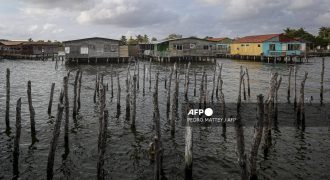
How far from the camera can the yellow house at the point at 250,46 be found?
2616 inches

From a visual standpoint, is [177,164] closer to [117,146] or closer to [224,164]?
[224,164]

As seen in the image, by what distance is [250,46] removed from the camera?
233 ft

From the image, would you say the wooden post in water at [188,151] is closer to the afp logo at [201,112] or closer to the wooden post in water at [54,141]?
the wooden post in water at [54,141]

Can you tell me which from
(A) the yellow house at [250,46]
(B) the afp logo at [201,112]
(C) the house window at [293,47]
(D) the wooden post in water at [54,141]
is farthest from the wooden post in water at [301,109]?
(C) the house window at [293,47]

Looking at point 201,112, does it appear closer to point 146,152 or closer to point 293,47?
point 146,152

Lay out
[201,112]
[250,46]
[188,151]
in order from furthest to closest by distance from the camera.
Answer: [250,46] < [201,112] < [188,151]

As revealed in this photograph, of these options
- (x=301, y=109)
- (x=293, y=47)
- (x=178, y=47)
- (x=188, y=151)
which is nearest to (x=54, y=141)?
(x=188, y=151)

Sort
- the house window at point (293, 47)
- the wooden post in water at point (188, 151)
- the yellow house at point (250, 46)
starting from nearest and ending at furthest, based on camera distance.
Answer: the wooden post in water at point (188, 151), the house window at point (293, 47), the yellow house at point (250, 46)

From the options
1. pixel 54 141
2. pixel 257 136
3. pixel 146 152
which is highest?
pixel 257 136

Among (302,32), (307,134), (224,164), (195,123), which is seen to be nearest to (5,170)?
(224,164)

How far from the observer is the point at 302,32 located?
100m

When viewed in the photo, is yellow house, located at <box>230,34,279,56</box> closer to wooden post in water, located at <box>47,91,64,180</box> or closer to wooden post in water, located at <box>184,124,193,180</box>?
wooden post in water, located at <box>184,124,193,180</box>

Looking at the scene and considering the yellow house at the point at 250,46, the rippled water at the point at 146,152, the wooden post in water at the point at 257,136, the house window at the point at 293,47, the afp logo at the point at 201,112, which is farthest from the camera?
the yellow house at the point at 250,46

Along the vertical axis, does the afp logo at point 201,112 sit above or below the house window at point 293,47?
below
